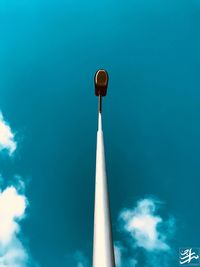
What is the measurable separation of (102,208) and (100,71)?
411cm

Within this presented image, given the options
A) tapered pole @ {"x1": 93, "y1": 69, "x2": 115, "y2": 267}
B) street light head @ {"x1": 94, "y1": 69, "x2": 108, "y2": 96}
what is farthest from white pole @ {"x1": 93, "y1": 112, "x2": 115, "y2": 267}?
street light head @ {"x1": 94, "y1": 69, "x2": 108, "y2": 96}

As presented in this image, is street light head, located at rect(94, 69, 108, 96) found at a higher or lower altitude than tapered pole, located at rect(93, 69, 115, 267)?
higher

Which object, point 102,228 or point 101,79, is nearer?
point 102,228

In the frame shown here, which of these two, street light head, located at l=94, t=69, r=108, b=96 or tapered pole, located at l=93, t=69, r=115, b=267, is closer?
tapered pole, located at l=93, t=69, r=115, b=267

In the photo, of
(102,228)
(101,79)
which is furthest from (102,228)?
(101,79)

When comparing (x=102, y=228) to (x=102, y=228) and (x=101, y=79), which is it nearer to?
(x=102, y=228)

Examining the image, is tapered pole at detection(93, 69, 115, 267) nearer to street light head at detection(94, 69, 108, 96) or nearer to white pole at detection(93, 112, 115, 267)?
white pole at detection(93, 112, 115, 267)

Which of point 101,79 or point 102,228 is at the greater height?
point 101,79

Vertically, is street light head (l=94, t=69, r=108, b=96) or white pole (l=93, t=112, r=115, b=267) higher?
street light head (l=94, t=69, r=108, b=96)

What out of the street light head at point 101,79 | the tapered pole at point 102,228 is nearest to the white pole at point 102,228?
the tapered pole at point 102,228

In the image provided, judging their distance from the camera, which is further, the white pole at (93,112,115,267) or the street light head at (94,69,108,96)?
the street light head at (94,69,108,96)

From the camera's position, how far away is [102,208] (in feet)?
18.6

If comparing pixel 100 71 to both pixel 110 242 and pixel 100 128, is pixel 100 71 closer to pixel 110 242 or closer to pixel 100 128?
pixel 100 128

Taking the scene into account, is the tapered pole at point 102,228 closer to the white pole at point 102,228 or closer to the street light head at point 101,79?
the white pole at point 102,228
